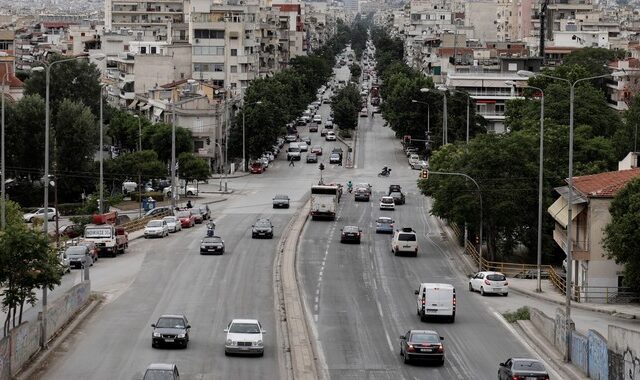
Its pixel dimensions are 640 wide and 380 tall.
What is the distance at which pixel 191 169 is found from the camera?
11869cm

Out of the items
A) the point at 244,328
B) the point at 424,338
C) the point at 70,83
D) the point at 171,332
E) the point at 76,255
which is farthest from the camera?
the point at 70,83

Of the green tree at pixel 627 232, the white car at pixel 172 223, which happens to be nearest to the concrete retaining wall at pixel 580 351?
the green tree at pixel 627 232

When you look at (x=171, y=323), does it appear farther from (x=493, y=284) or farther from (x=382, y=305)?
(x=493, y=284)

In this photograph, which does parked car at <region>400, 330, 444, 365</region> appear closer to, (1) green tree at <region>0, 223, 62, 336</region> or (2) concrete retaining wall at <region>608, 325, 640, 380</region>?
(2) concrete retaining wall at <region>608, 325, 640, 380</region>

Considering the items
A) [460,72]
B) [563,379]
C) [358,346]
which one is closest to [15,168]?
[358,346]

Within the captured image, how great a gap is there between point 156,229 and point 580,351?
45589 millimetres

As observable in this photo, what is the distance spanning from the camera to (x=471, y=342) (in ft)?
172

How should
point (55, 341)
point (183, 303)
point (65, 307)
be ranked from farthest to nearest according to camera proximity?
point (183, 303), point (65, 307), point (55, 341)

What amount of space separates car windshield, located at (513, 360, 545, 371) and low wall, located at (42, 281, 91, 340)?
665 inches

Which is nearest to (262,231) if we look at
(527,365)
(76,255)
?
(76,255)

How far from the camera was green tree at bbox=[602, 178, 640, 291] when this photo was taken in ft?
200

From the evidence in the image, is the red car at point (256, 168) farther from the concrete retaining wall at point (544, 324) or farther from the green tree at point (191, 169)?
the concrete retaining wall at point (544, 324)

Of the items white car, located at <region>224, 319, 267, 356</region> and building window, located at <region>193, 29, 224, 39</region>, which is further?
building window, located at <region>193, 29, 224, 39</region>

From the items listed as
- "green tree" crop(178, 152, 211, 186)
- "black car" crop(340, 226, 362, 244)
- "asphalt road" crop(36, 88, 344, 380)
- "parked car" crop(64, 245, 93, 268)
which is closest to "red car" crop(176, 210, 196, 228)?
"asphalt road" crop(36, 88, 344, 380)
